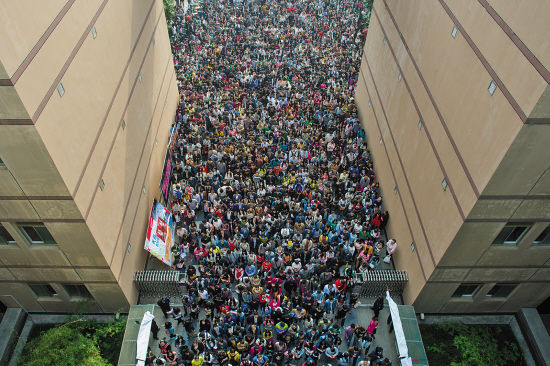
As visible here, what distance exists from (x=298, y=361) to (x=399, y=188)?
11005mm

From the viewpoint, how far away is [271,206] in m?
25.6

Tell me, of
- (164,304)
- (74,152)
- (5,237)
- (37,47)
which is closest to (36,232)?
(5,237)

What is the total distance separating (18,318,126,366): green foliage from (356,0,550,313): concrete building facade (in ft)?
49.1

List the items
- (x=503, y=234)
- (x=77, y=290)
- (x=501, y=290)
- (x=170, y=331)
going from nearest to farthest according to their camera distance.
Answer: (x=503, y=234) → (x=170, y=331) → (x=77, y=290) → (x=501, y=290)

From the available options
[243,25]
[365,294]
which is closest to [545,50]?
[365,294]

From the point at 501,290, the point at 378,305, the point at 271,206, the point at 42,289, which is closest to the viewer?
the point at 42,289

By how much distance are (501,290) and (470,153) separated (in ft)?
27.9

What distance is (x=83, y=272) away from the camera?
1933 centimetres

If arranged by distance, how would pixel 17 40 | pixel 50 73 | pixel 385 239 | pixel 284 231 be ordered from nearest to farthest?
pixel 17 40 < pixel 50 73 < pixel 284 231 < pixel 385 239

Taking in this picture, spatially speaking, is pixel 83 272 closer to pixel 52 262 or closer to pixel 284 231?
pixel 52 262

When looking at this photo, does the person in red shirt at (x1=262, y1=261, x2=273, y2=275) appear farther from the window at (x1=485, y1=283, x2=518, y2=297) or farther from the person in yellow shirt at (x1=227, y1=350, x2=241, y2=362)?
the window at (x1=485, y1=283, x2=518, y2=297)

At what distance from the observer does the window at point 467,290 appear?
20642 mm

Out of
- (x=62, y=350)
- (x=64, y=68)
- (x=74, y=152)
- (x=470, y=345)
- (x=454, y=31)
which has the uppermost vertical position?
(x=454, y=31)

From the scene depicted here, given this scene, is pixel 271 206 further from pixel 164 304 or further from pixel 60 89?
pixel 60 89
